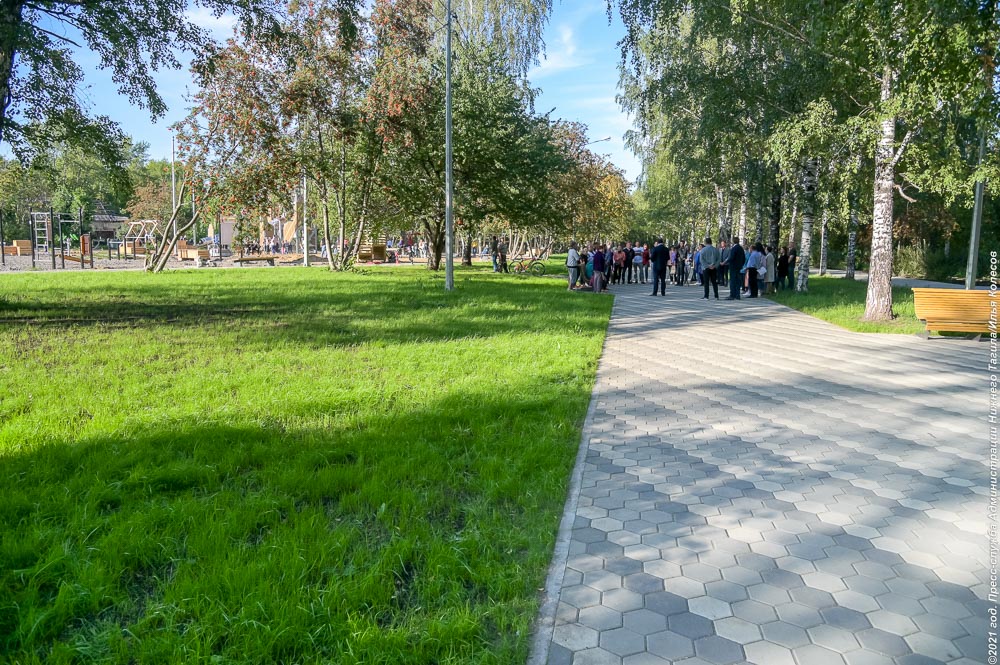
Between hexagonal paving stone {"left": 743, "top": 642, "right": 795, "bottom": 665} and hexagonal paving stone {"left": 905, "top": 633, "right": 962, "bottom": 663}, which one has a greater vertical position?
hexagonal paving stone {"left": 905, "top": 633, "right": 962, "bottom": 663}

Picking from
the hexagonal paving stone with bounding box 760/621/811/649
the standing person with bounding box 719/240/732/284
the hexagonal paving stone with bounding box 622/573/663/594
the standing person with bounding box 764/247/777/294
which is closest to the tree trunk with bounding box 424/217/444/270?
the standing person with bounding box 719/240/732/284

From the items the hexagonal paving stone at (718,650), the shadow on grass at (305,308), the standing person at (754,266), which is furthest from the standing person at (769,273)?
the hexagonal paving stone at (718,650)

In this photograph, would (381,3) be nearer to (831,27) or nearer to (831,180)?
(831,180)

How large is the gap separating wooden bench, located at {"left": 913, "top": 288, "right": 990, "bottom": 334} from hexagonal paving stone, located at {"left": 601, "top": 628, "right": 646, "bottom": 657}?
1073cm

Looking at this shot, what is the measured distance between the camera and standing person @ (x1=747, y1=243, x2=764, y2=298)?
70.8 ft

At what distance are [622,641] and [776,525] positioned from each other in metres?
1.64

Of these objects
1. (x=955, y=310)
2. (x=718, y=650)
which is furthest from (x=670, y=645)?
(x=955, y=310)

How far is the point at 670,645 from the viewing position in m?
2.86

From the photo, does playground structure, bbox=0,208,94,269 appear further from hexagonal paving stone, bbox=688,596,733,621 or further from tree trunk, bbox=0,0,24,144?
hexagonal paving stone, bbox=688,596,733,621

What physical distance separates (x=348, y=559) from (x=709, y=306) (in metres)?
16.1

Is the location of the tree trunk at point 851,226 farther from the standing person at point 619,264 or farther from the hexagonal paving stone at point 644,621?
the hexagonal paving stone at point 644,621

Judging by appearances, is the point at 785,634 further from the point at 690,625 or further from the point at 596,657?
the point at 596,657

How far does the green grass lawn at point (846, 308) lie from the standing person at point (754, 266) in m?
0.57

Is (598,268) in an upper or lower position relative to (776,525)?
upper
